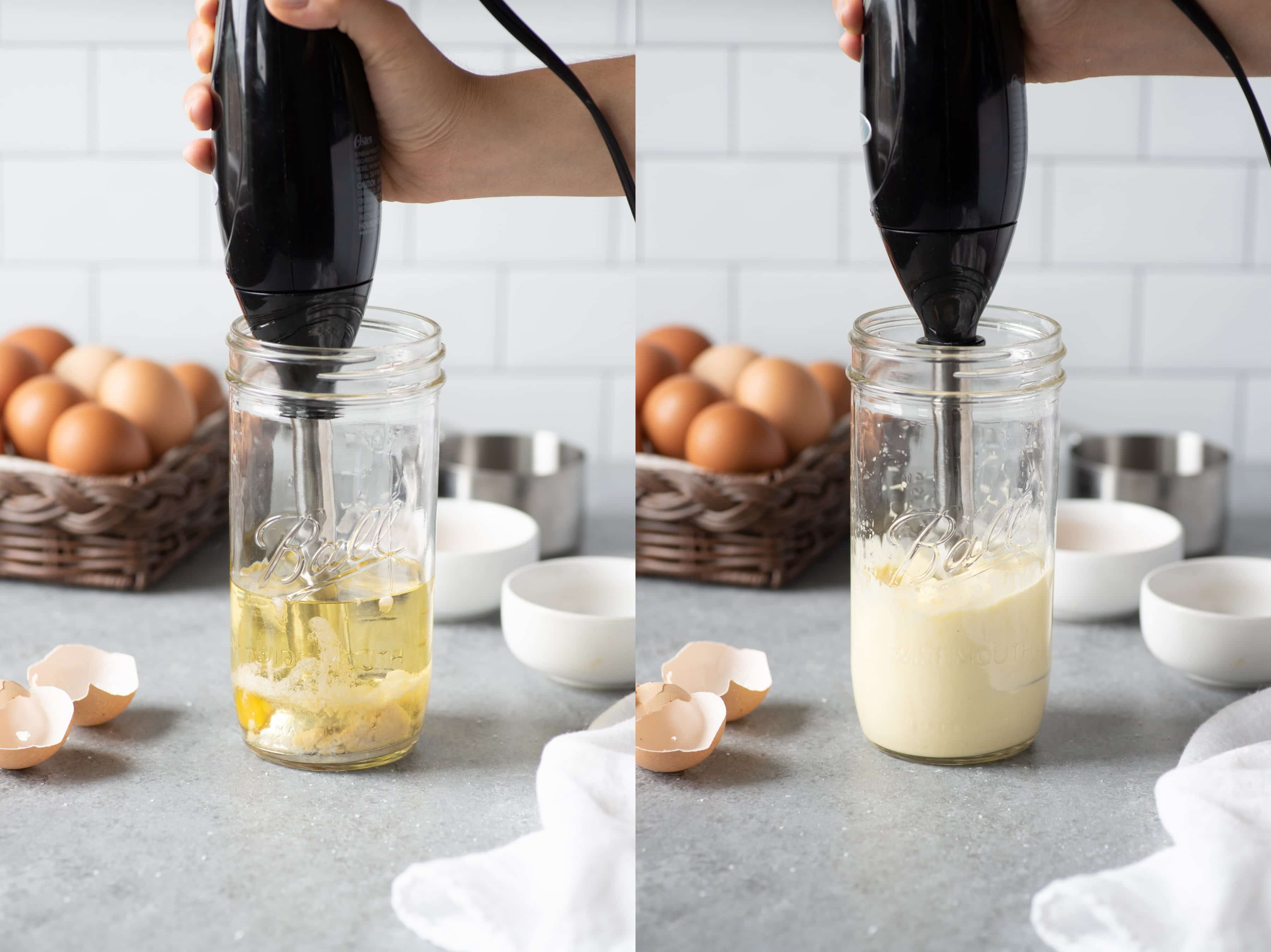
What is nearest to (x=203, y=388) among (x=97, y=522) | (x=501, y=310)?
(x=97, y=522)

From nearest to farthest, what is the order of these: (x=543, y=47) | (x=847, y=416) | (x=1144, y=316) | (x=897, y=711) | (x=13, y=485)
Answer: (x=543, y=47)
(x=897, y=711)
(x=13, y=485)
(x=847, y=416)
(x=1144, y=316)

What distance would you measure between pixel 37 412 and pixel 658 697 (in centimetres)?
61

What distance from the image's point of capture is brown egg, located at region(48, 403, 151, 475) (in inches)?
38.7

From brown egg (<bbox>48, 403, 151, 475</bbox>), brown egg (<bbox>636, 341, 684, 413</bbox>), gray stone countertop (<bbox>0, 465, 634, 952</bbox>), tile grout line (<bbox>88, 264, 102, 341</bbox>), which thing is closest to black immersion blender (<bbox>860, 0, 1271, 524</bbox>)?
gray stone countertop (<bbox>0, 465, 634, 952</bbox>)

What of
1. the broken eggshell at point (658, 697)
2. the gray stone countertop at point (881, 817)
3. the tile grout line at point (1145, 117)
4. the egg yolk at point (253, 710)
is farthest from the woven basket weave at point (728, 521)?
the tile grout line at point (1145, 117)

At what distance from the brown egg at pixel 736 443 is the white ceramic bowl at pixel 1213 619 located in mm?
296

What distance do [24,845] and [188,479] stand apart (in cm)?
43

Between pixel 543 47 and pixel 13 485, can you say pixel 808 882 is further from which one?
pixel 13 485

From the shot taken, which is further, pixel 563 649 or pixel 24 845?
pixel 563 649

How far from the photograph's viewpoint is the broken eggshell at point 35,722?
70cm

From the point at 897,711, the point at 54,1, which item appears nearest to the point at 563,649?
the point at 897,711

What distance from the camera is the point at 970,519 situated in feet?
2.27

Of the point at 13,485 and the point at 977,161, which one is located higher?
the point at 977,161

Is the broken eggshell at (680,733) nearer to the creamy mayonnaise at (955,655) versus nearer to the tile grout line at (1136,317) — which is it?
the creamy mayonnaise at (955,655)
